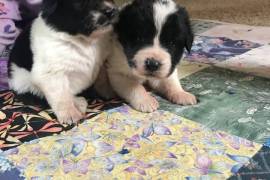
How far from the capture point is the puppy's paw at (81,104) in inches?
65.1

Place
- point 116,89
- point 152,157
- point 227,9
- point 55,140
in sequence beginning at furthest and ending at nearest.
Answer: point 227,9, point 116,89, point 55,140, point 152,157

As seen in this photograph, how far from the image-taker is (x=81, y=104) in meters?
1.68

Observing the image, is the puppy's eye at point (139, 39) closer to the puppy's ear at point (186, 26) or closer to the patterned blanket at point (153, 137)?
the puppy's ear at point (186, 26)

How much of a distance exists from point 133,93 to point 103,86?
0.21m

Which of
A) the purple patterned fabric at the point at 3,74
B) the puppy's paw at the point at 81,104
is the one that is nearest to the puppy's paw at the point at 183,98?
the puppy's paw at the point at 81,104

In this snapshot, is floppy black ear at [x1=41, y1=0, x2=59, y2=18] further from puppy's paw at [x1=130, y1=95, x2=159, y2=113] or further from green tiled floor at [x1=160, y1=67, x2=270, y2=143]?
green tiled floor at [x1=160, y1=67, x2=270, y2=143]

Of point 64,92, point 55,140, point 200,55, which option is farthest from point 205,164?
point 200,55

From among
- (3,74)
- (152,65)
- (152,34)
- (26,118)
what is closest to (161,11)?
(152,34)

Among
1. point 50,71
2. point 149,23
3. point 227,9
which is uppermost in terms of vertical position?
point 149,23

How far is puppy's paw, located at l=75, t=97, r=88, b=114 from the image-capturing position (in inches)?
65.1

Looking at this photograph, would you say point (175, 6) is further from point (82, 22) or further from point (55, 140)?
point (55, 140)

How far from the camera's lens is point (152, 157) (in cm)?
A: 130

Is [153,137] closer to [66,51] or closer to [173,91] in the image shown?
[173,91]

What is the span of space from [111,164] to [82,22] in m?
0.55
